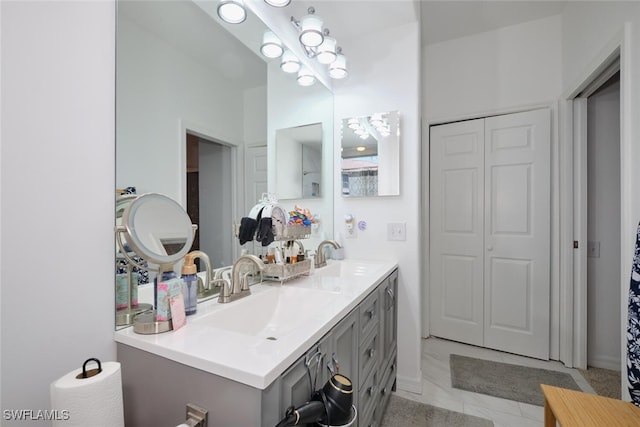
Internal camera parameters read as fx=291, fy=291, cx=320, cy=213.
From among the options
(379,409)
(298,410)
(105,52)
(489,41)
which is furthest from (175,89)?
(489,41)

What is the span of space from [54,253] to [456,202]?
277 centimetres

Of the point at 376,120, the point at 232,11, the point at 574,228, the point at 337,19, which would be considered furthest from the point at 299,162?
the point at 574,228

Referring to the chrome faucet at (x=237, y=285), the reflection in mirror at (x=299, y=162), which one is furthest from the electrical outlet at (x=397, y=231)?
the chrome faucet at (x=237, y=285)

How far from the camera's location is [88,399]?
0.62m

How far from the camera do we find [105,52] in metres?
0.86

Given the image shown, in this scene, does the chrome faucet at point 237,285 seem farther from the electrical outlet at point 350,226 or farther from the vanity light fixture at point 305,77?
the vanity light fixture at point 305,77

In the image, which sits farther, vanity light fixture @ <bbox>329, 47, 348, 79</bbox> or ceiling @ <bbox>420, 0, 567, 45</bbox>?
ceiling @ <bbox>420, 0, 567, 45</bbox>

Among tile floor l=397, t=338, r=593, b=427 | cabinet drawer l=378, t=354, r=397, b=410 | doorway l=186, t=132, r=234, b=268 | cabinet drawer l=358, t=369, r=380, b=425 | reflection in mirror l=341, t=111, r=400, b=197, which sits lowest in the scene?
tile floor l=397, t=338, r=593, b=427

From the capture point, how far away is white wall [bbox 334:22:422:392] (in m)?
1.99

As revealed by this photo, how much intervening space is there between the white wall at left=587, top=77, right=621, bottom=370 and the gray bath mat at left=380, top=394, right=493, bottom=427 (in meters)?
1.30

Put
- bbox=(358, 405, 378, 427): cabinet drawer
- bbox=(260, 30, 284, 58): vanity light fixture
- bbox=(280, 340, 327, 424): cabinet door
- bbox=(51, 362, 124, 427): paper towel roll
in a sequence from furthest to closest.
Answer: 1. bbox=(260, 30, 284, 58): vanity light fixture
2. bbox=(358, 405, 378, 427): cabinet drawer
3. bbox=(280, 340, 327, 424): cabinet door
4. bbox=(51, 362, 124, 427): paper towel roll

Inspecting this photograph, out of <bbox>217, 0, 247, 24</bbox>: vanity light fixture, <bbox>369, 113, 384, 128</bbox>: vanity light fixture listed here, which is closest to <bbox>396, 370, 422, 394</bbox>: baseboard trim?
<bbox>369, 113, 384, 128</bbox>: vanity light fixture

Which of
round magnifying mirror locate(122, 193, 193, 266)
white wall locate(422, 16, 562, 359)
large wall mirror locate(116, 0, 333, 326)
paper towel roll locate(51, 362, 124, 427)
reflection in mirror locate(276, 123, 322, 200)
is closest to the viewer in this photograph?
paper towel roll locate(51, 362, 124, 427)

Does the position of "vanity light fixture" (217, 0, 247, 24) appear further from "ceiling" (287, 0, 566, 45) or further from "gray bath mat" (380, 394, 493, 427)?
"gray bath mat" (380, 394, 493, 427)
